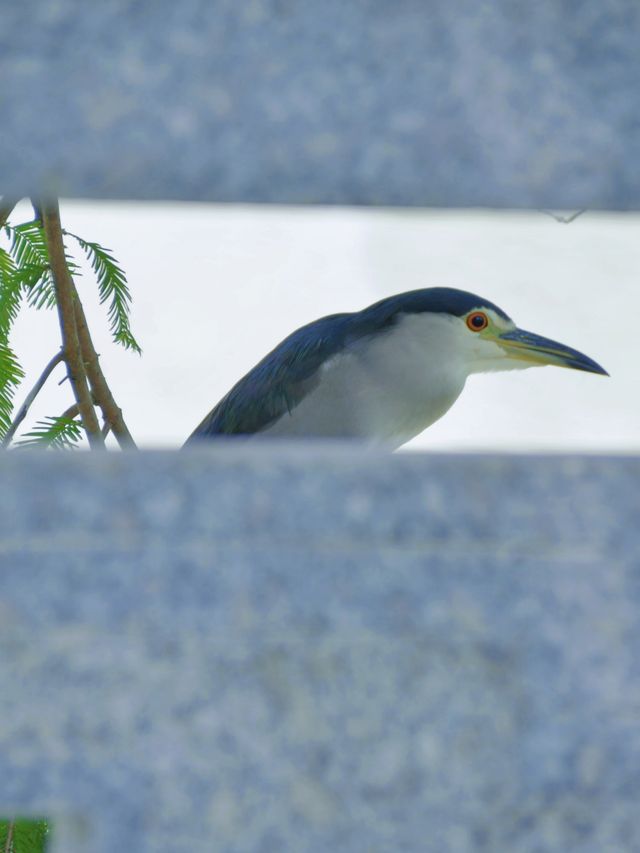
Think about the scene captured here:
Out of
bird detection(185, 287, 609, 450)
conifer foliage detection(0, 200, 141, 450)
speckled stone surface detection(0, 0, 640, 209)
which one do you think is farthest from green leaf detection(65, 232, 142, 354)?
speckled stone surface detection(0, 0, 640, 209)

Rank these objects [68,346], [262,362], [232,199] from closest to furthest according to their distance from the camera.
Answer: [232,199], [262,362], [68,346]

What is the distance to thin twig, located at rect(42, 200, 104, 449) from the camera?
3.80 ft

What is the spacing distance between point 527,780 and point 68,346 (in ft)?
2.81

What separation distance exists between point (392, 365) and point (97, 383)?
0.51m

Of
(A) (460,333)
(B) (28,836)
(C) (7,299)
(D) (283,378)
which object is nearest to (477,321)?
(A) (460,333)

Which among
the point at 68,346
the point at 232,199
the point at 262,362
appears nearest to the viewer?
the point at 232,199

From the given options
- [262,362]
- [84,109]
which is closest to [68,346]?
[262,362]

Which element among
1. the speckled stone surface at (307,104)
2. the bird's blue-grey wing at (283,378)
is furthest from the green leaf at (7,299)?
the speckled stone surface at (307,104)

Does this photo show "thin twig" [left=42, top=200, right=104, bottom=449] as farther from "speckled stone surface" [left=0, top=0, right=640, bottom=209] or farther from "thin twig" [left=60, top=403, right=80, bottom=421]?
"speckled stone surface" [left=0, top=0, right=640, bottom=209]

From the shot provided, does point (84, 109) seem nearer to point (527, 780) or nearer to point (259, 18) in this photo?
point (259, 18)

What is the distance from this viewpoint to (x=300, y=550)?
434mm

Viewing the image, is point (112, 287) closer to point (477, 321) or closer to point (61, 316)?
point (61, 316)

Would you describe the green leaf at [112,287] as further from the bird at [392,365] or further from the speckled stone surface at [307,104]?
the speckled stone surface at [307,104]

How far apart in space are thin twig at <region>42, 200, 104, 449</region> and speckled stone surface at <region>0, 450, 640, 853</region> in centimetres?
72
